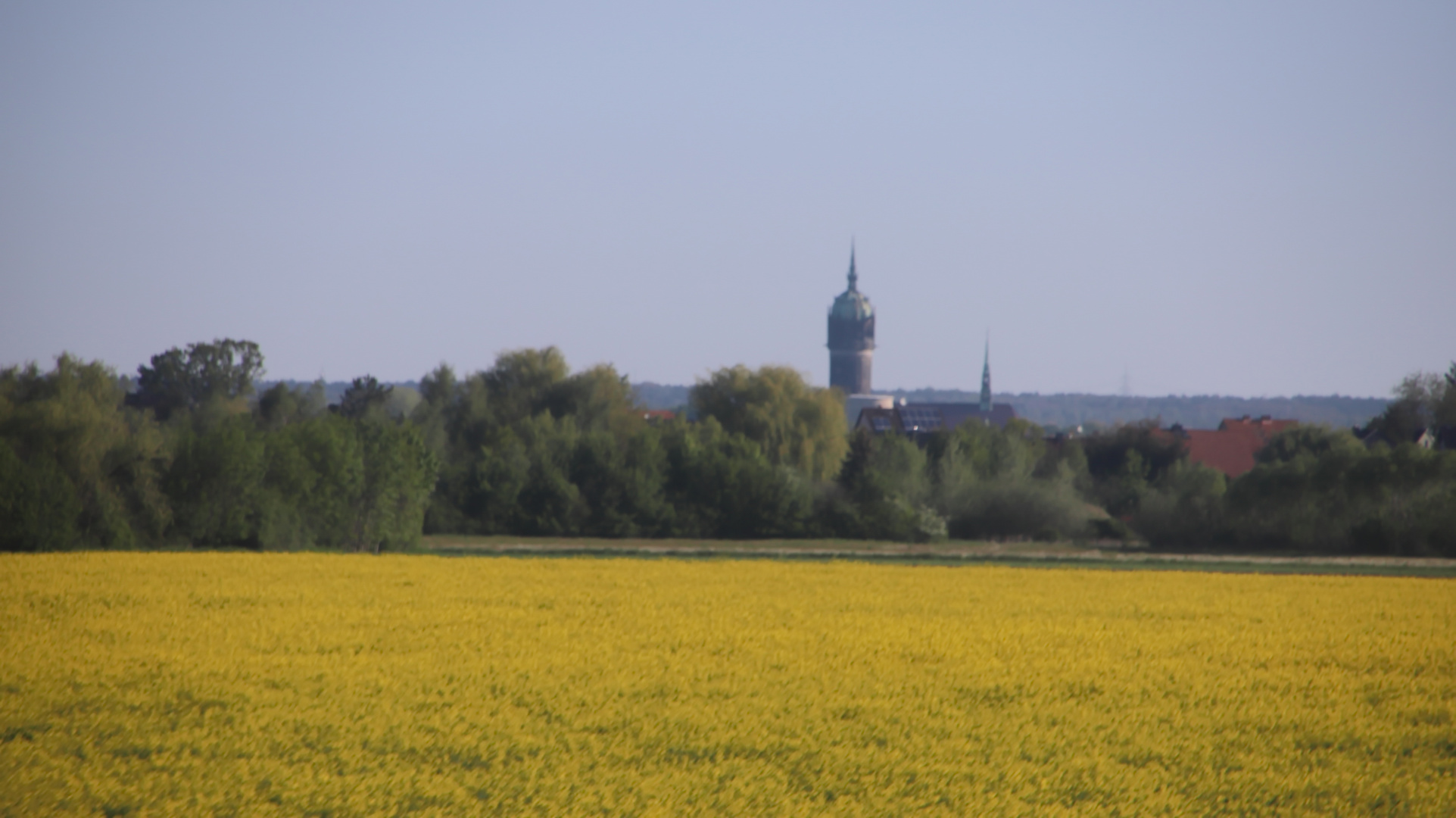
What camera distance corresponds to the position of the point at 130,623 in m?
20.0

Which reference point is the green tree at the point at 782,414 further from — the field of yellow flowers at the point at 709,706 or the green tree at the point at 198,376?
the field of yellow flowers at the point at 709,706

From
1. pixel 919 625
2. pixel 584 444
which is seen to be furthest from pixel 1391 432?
pixel 919 625

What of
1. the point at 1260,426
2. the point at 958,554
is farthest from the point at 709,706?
the point at 1260,426

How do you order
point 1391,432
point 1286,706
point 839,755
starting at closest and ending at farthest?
point 839,755 < point 1286,706 < point 1391,432

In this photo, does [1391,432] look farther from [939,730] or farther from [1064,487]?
[939,730]

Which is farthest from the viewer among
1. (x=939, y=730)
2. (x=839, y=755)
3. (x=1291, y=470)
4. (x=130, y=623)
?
(x=1291, y=470)

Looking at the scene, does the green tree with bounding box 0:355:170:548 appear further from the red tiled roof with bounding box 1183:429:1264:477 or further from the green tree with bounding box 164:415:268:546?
the red tiled roof with bounding box 1183:429:1264:477

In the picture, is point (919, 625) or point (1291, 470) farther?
point (1291, 470)

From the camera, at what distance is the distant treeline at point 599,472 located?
133 feet

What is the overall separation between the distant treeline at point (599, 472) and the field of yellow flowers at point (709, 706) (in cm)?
1728

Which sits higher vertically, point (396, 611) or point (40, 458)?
point (40, 458)

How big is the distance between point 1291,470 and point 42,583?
139 ft

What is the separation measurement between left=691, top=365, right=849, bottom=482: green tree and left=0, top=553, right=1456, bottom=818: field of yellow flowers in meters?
51.2

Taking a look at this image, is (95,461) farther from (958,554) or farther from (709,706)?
(709,706)
